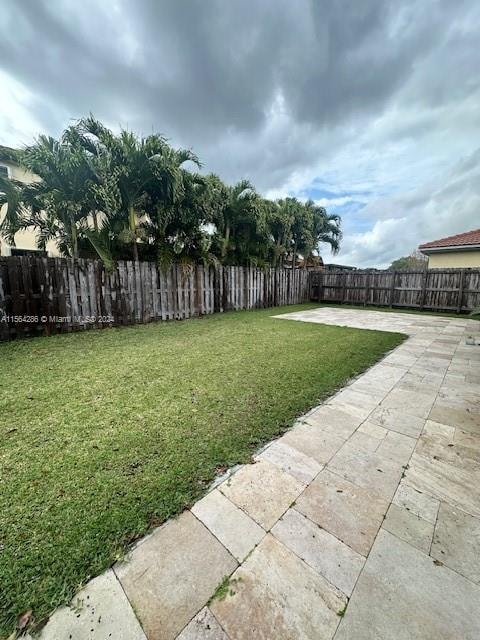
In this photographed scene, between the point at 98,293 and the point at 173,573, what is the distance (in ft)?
18.4

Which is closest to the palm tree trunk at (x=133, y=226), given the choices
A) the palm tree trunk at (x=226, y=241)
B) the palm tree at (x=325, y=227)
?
the palm tree trunk at (x=226, y=241)

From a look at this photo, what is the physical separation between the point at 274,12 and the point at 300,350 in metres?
7.10

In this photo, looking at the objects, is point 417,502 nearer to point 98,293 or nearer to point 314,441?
point 314,441

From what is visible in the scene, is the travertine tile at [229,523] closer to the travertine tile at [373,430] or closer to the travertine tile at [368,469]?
the travertine tile at [368,469]

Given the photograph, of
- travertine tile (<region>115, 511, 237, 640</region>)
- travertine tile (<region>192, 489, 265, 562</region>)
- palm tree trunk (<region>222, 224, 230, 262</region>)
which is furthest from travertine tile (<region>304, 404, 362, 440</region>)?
palm tree trunk (<region>222, 224, 230, 262</region>)

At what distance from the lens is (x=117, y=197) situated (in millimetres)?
5414

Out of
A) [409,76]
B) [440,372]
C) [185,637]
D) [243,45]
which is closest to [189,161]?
[243,45]

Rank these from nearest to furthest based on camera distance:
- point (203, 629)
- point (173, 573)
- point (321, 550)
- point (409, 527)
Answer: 1. point (203, 629)
2. point (173, 573)
3. point (321, 550)
4. point (409, 527)

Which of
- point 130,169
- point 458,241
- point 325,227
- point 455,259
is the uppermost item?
point 325,227

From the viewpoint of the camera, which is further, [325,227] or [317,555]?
[325,227]

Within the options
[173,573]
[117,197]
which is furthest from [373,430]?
[117,197]

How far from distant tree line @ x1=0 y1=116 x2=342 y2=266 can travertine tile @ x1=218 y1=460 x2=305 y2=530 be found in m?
5.38

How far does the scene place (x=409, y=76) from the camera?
6.29 meters

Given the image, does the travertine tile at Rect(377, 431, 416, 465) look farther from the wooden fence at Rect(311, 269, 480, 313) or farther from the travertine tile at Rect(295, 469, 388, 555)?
the wooden fence at Rect(311, 269, 480, 313)
